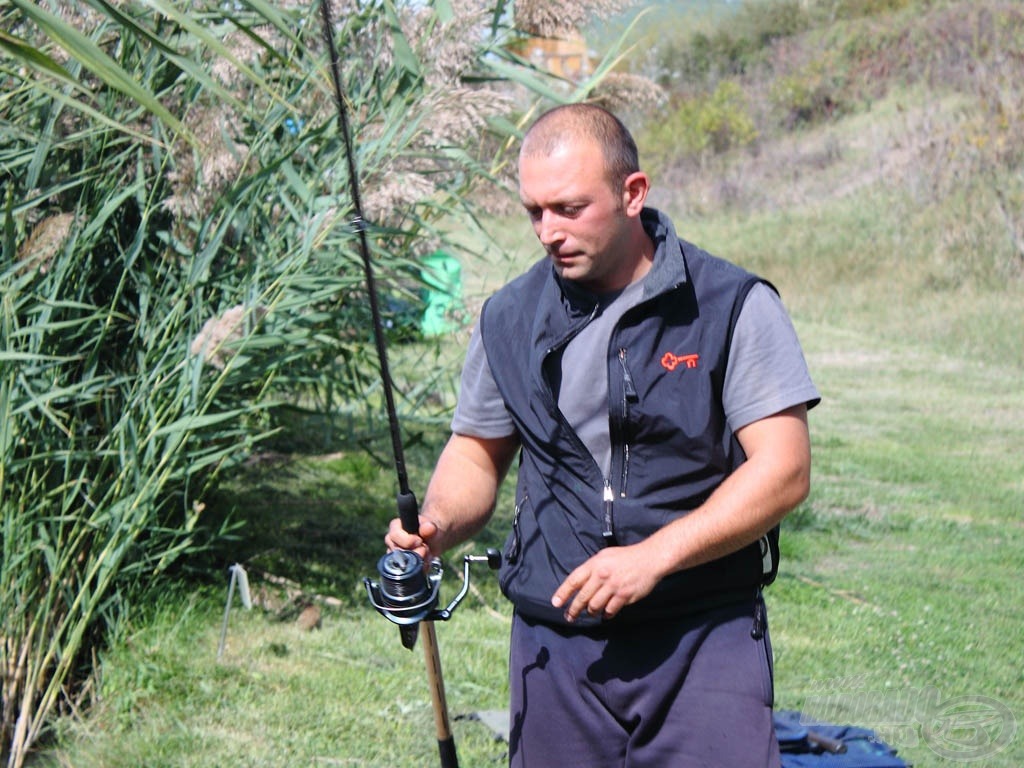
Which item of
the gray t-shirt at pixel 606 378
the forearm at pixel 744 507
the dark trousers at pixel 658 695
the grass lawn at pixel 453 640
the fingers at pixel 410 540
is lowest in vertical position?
the grass lawn at pixel 453 640

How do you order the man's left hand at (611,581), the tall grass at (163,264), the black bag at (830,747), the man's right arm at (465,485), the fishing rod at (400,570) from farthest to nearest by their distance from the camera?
1. the tall grass at (163,264)
2. the black bag at (830,747)
3. the man's right arm at (465,485)
4. the fishing rod at (400,570)
5. the man's left hand at (611,581)

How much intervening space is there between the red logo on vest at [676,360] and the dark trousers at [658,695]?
47 centimetres

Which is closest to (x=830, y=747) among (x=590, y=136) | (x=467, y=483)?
(x=467, y=483)

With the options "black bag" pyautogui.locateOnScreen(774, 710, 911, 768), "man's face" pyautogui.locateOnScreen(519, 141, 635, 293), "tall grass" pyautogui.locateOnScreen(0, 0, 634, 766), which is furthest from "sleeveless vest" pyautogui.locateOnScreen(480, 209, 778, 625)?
"tall grass" pyautogui.locateOnScreen(0, 0, 634, 766)

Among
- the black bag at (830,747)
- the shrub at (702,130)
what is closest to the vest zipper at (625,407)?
the black bag at (830,747)

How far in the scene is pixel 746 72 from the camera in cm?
2825

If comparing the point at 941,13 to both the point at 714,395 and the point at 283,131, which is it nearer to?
the point at 283,131

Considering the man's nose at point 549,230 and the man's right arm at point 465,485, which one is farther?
the man's right arm at point 465,485

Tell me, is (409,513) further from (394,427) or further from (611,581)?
(611,581)

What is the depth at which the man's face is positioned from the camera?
2.45 m

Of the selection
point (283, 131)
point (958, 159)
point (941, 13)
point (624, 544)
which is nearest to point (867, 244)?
point (958, 159)

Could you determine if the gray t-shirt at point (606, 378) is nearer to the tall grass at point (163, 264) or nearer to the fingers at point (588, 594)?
the fingers at point (588, 594)

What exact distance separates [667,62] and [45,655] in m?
27.5

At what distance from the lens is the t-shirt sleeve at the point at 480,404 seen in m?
2.76
